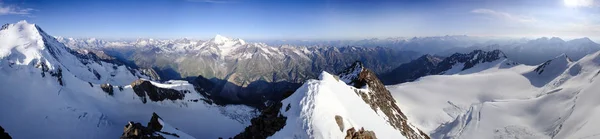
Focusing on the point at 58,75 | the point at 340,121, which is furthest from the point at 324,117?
the point at 58,75

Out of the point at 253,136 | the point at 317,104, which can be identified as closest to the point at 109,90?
the point at 253,136

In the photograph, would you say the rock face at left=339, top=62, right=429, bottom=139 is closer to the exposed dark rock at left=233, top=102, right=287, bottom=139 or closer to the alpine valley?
the alpine valley

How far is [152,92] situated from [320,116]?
10108 centimetres

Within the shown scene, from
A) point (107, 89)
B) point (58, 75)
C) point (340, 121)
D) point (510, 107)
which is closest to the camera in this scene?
point (340, 121)

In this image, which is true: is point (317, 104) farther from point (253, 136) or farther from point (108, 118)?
point (108, 118)

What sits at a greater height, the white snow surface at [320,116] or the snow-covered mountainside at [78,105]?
the white snow surface at [320,116]

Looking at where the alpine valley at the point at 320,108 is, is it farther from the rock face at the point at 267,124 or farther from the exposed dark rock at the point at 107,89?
the exposed dark rock at the point at 107,89

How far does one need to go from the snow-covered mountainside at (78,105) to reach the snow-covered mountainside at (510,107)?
205ft

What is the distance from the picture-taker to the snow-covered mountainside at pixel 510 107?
236ft

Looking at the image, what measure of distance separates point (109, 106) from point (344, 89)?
3321 inches

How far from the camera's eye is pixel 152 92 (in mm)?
122562

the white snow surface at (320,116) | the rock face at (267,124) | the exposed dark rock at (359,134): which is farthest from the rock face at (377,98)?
the rock face at (267,124)

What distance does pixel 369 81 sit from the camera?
87.4 metres

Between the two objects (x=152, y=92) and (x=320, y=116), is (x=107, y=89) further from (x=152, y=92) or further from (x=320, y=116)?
(x=320, y=116)
